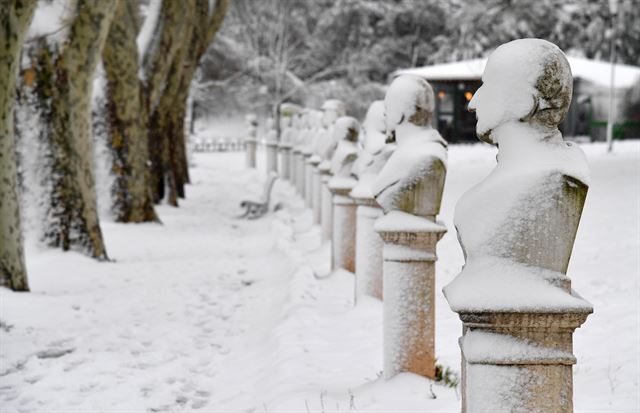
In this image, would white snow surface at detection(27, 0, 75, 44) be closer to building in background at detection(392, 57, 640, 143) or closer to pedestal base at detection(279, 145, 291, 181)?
pedestal base at detection(279, 145, 291, 181)

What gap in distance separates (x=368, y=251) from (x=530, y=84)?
3.73 m

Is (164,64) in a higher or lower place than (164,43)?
lower

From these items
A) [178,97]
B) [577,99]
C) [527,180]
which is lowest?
[527,180]

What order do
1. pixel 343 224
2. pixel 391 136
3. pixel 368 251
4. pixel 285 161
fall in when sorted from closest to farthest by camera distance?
pixel 391 136, pixel 368 251, pixel 343 224, pixel 285 161

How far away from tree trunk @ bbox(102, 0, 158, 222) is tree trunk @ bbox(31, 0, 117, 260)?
2.89m

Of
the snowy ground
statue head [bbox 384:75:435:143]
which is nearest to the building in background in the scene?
the snowy ground

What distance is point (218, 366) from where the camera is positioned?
554 centimetres

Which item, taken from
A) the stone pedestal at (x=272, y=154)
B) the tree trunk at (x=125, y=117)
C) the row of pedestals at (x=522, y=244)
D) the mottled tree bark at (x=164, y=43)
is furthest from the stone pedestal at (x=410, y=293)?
the stone pedestal at (x=272, y=154)

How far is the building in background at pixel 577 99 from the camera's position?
26.9 meters

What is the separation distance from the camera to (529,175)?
2.54 meters

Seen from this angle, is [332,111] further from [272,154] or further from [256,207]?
[272,154]

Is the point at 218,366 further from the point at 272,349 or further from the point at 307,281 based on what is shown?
the point at 307,281

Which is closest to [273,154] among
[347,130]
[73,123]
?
[347,130]

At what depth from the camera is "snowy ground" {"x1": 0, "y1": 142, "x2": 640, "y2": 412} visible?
4.54 metres
